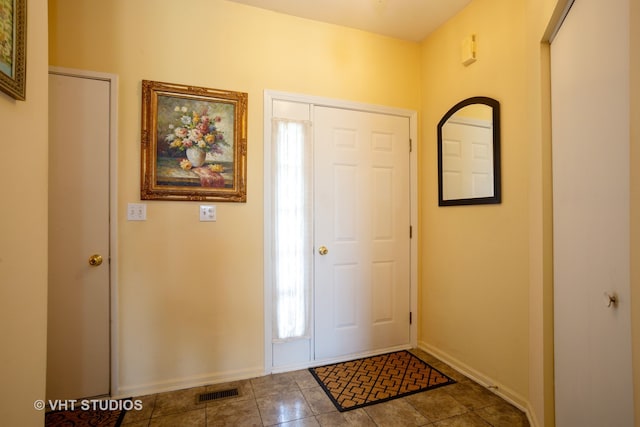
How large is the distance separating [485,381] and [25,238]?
2657 mm

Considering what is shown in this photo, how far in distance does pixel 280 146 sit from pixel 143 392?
1.93 metres

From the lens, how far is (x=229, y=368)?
85.0 inches

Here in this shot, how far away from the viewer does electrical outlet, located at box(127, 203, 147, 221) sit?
1961mm

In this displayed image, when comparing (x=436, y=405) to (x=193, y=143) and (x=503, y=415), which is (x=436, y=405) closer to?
(x=503, y=415)

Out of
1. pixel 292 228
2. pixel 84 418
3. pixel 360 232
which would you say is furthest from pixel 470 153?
pixel 84 418

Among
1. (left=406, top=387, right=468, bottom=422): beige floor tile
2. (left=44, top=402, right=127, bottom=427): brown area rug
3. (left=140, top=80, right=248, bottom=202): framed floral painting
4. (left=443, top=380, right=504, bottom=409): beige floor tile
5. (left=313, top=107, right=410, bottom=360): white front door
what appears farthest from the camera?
(left=313, top=107, right=410, bottom=360): white front door

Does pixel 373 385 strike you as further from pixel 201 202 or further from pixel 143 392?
pixel 201 202

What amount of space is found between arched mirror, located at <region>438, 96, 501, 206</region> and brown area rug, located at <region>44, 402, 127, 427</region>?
2658 mm

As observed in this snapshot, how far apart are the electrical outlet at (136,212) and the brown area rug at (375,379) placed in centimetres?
166

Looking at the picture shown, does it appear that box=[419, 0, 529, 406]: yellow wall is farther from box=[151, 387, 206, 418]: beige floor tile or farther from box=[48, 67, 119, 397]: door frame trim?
box=[48, 67, 119, 397]: door frame trim

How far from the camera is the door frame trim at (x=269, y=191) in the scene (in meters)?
2.25

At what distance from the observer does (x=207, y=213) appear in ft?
6.93

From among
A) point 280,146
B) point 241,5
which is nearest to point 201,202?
point 280,146

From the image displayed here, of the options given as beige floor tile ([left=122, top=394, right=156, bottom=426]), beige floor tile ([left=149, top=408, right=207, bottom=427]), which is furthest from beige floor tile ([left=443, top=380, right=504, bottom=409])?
beige floor tile ([left=122, top=394, right=156, bottom=426])
